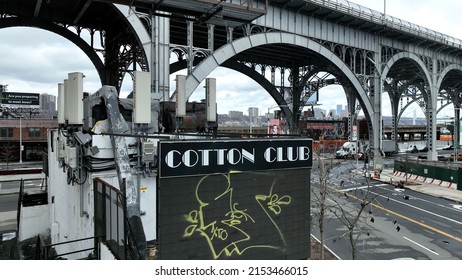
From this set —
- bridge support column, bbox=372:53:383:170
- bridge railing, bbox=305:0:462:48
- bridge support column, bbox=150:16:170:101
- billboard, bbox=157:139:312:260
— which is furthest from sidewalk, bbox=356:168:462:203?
billboard, bbox=157:139:312:260

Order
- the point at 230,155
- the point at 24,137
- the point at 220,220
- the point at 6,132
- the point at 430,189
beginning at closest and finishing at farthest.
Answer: the point at 220,220 < the point at 230,155 < the point at 430,189 < the point at 6,132 < the point at 24,137

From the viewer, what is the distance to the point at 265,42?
94.4 feet

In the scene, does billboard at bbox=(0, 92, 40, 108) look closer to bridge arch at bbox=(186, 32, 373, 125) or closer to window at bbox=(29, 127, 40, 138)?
window at bbox=(29, 127, 40, 138)

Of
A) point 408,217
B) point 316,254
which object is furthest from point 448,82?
point 316,254

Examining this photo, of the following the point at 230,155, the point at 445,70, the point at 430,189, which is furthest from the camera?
the point at 445,70

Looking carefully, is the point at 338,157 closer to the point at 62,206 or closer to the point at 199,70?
the point at 199,70

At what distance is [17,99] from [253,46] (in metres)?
61.9

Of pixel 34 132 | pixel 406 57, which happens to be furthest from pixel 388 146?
pixel 34 132

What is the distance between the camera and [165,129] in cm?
1617

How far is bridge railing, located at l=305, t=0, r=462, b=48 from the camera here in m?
33.6

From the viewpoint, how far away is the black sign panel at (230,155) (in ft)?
22.4

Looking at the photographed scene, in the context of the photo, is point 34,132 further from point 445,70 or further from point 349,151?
point 445,70

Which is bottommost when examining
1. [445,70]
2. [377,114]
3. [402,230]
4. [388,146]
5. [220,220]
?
[402,230]

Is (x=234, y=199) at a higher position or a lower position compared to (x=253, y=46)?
lower
